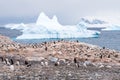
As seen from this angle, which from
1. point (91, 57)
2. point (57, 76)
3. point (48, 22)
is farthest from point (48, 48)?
point (48, 22)

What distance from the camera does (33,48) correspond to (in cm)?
3447

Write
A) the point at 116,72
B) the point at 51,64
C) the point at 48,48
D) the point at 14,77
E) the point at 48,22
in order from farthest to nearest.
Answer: the point at 48,22, the point at 48,48, the point at 51,64, the point at 116,72, the point at 14,77

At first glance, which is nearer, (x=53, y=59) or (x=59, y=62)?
(x=59, y=62)

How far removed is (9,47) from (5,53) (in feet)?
4.81

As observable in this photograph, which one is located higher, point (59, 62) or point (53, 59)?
point (53, 59)

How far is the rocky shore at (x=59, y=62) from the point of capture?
80.8ft

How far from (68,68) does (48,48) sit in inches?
244

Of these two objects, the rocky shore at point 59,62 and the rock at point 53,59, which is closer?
the rocky shore at point 59,62

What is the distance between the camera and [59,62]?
29797 millimetres

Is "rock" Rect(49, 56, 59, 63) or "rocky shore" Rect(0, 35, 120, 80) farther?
"rock" Rect(49, 56, 59, 63)

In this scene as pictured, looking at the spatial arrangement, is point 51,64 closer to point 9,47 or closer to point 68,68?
point 68,68

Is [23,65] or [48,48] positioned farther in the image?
[48,48]

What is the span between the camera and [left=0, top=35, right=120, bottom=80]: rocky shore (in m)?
24.6

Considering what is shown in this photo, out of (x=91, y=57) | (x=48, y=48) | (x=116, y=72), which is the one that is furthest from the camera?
(x=48, y=48)
